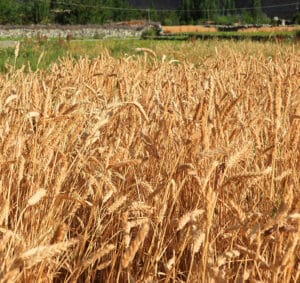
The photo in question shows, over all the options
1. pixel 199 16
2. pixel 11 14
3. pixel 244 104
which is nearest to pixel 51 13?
pixel 11 14

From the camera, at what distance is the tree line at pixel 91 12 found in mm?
44781

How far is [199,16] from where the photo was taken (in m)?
61.2

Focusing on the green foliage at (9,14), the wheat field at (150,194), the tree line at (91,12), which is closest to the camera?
the wheat field at (150,194)

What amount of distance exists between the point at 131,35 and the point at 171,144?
33.1 meters

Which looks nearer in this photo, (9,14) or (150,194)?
(150,194)

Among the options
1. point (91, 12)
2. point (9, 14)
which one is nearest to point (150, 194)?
point (9, 14)

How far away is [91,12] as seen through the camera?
48062 millimetres

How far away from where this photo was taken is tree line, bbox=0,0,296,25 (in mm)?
44781

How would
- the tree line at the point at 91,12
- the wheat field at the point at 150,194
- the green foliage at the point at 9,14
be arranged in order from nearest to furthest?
the wheat field at the point at 150,194
the green foliage at the point at 9,14
the tree line at the point at 91,12

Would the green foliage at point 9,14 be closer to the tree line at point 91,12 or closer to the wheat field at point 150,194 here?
the tree line at point 91,12

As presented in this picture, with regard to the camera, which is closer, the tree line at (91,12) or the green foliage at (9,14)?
the green foliage at (9,14)

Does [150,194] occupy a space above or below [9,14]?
below

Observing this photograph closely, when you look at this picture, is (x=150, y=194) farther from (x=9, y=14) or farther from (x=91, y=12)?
(x=91, y=12)

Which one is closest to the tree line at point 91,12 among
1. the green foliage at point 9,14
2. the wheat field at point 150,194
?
the green foliage at point 9,14
